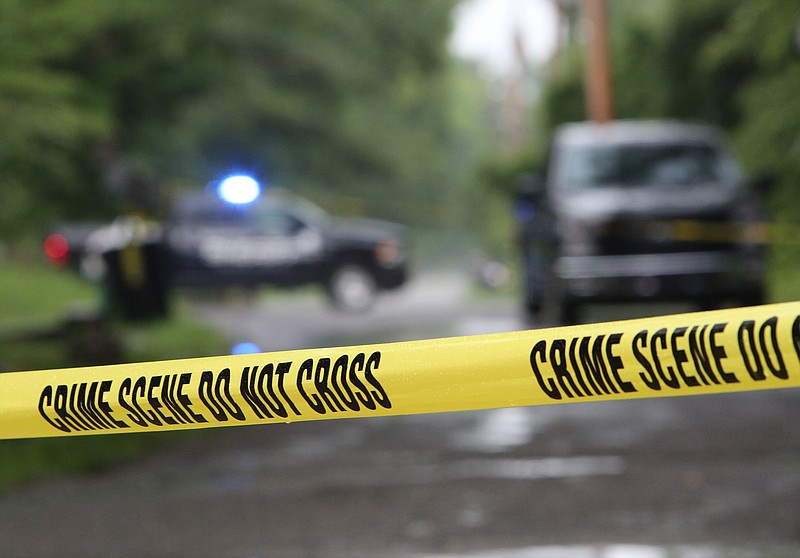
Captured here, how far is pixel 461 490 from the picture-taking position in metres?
7.07

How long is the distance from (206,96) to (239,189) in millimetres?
15837

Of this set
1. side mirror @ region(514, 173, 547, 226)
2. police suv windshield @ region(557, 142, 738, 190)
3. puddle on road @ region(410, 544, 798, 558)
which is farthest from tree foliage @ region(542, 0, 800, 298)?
puddle on road @ region(410, 544, 798, 558)

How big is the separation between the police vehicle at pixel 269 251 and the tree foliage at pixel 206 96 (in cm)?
122

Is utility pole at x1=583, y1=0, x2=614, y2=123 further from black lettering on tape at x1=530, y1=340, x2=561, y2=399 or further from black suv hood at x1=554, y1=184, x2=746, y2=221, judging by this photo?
black lettering on tape at x1=530, y1=340, x2=561, y2=399

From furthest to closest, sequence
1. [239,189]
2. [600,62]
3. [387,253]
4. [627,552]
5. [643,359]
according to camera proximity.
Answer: [600,62]
[387,253]
[239,189]
[627,552]
[643,359]

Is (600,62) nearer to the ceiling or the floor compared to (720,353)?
nearer to the ceiling

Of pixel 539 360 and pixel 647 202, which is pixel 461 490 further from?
pixel 647 202

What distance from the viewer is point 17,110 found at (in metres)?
10.9

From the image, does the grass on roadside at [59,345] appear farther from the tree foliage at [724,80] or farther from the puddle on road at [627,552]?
the tree foliage at [724,80]

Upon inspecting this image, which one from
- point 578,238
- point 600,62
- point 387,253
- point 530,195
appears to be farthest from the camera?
point 600,62

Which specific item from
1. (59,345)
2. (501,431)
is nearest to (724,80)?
(59,345)

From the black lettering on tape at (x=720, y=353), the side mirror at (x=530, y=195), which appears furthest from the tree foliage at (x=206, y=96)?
the black lettering on tape at (x=720, y=353)

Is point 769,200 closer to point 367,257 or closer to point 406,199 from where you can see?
point 367,257

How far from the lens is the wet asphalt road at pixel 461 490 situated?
5.89m
